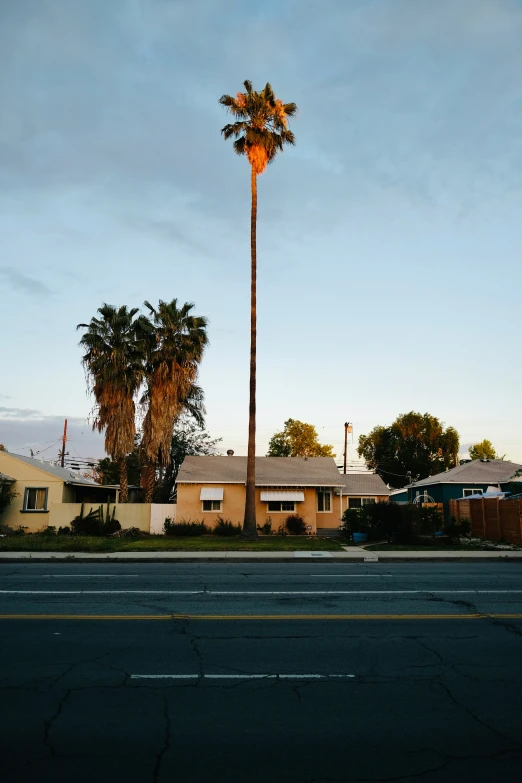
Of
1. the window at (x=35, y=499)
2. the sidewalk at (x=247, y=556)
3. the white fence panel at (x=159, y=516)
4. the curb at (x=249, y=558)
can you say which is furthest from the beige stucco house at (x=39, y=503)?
the curb at (x=249, y=558)

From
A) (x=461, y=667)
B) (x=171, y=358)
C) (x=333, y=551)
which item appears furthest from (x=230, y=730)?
(x=171, y=358)

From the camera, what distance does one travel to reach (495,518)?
1140 inches

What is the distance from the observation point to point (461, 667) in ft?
23.8

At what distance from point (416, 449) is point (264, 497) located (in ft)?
153

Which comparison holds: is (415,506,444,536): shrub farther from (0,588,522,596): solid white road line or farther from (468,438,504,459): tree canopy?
(468,438,504,459): tree canopy

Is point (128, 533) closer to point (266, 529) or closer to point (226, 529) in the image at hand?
point (226, 529)

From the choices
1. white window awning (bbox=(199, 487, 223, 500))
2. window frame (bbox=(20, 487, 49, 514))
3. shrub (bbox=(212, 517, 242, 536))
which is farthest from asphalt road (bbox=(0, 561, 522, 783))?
window frame (bbox=(20, 487, 49, 514))

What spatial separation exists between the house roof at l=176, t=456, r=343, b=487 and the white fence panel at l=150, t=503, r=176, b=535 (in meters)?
1.83

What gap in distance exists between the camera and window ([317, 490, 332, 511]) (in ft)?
123

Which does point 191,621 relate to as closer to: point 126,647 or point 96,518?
point 126,647

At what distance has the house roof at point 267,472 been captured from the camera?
1426 inches

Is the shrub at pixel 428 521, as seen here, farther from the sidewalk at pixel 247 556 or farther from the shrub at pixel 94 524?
the shrub at pixel 94 524

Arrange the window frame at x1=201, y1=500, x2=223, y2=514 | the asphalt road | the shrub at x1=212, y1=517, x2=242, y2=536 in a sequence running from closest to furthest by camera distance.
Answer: the asphalt road < the shrub at x1=212, y1=517, x2=242, y2=536 < the window frame at x1=201, y1=500, x2=223, y2=514

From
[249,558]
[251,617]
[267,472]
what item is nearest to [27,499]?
[267,472]
